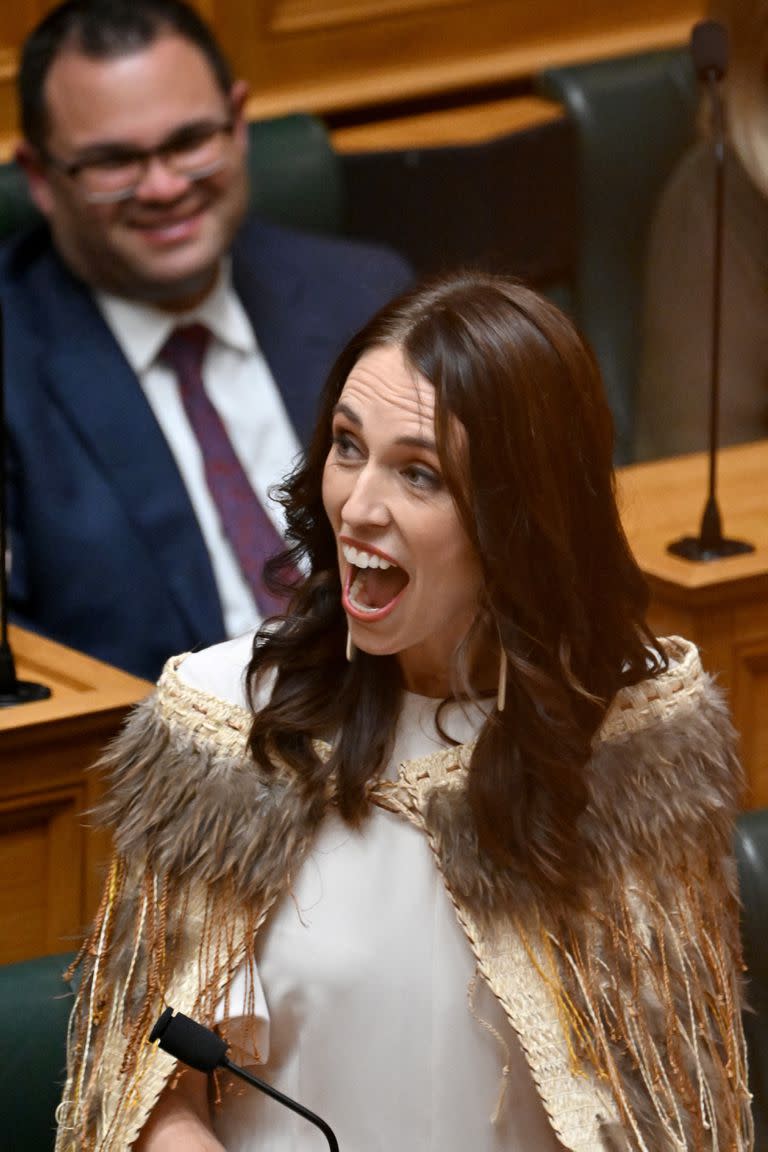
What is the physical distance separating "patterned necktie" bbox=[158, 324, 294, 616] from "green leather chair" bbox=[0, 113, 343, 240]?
0.43m

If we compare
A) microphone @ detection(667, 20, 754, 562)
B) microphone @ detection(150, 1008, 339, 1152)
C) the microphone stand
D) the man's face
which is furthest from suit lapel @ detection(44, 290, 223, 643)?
microphone @ detection(150, 1008, 339, 1152)

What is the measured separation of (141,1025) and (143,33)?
66.8 inches

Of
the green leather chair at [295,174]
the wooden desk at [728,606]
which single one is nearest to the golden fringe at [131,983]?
the wooden desk at [728,606]

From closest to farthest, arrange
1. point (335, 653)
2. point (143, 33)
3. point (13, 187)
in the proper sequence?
1. point (335, 653)
2. point (143, 33)
3. point (13, 187)

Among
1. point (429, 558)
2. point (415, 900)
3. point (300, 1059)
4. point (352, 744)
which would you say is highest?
point (429, 558)

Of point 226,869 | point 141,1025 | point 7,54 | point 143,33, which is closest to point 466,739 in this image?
point 226,869

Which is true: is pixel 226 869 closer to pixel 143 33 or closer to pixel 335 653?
pixel 335 653

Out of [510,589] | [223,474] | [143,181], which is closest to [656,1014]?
[510,589]

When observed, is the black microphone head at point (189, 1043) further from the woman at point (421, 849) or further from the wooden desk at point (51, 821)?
the wooden desk at point (51, 821)

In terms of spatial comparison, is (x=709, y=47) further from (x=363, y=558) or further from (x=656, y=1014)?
(x=656, y=1014)

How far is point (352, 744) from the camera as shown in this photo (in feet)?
5.82

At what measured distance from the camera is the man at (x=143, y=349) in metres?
2.85

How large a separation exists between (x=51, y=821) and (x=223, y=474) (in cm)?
84

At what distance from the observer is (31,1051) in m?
1.85
